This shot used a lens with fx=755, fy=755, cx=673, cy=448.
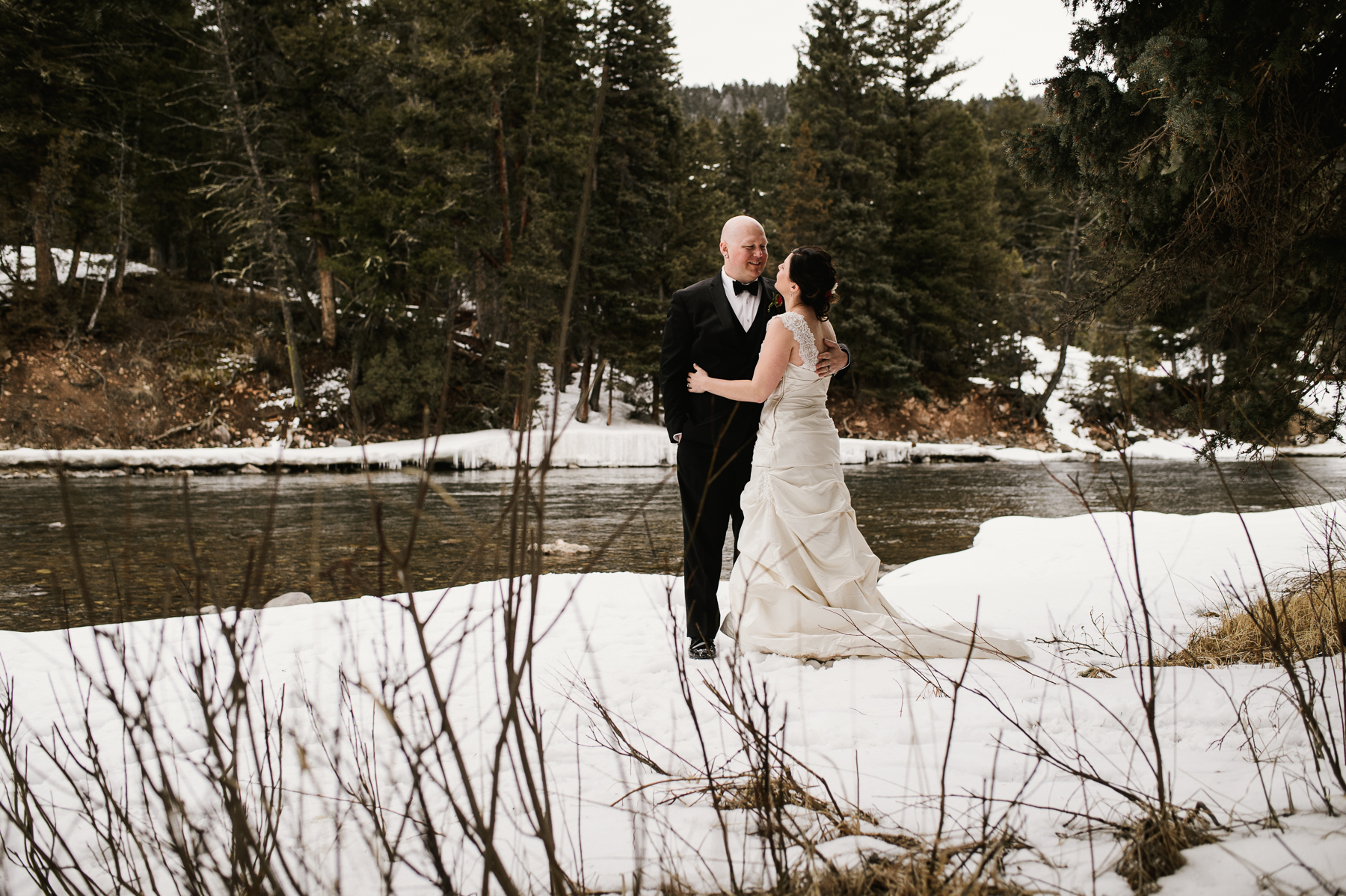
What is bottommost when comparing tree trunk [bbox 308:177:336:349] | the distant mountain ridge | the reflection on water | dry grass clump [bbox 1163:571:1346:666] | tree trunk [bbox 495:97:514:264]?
the reflection on water

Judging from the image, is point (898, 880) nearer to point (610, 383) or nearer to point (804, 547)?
point (804, 547)

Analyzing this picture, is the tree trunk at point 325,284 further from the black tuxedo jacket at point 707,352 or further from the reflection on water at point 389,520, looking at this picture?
the black tuxedo jacket at point 707,352

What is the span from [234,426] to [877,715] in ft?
69.9

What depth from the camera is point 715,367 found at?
3.66m

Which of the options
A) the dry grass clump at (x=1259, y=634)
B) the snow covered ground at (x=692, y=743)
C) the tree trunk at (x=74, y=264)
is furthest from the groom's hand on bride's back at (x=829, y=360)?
the tree trunk at (x=74, y=264)

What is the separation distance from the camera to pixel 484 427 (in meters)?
21.8

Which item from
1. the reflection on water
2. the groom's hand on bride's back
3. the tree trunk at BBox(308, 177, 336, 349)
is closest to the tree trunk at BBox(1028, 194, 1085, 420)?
the reflection on water

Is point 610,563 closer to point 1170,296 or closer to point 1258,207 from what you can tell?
point 1170,296

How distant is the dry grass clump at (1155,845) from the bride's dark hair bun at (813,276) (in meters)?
2.38

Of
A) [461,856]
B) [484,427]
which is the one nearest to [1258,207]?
[461,856]

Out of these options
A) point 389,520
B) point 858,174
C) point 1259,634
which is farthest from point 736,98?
point 1259,634

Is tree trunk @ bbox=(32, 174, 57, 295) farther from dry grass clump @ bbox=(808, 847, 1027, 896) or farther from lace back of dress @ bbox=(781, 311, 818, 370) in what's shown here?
Answer: dry grass clump @ bbox=(808, 847, 1027, 896)

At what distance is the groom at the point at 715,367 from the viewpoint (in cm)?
350

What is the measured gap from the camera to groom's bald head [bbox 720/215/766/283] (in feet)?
11.6
